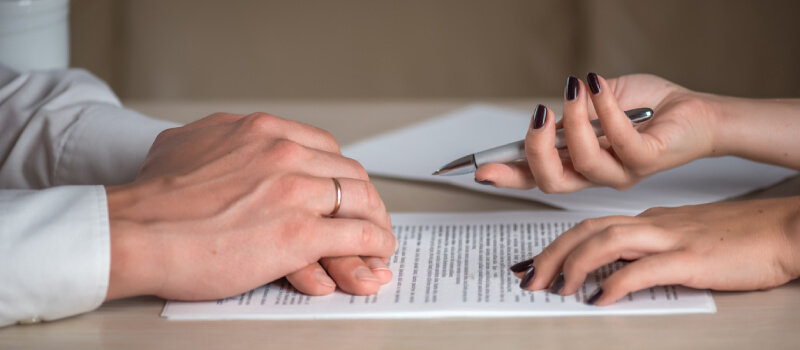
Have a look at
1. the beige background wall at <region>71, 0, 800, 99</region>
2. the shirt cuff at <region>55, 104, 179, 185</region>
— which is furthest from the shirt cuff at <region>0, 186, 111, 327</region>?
the beige background wall at <region>71, 0, 800, 99</region>

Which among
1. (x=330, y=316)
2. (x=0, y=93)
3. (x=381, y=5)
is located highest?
(x=381, y=5)

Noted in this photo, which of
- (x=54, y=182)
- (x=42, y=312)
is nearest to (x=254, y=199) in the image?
(x=42, y=312)

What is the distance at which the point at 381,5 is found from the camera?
2789mm

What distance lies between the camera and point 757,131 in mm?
914

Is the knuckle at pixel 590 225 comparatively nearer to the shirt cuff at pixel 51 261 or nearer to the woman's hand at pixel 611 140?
the woman's hand at pixel 611 140

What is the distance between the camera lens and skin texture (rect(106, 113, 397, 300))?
2.14ft

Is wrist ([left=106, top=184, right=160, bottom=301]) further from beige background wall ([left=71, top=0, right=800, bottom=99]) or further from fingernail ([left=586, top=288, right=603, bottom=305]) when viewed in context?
beige background wall ([left=71, top=0, right=800, bottom=99])

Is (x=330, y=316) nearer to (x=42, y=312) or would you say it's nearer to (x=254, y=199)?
(x=254, y=199)

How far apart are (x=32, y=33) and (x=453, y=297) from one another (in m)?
0.90

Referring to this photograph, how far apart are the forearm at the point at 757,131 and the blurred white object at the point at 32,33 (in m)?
0.98

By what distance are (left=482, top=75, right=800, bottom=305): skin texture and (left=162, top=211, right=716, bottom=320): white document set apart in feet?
0.06

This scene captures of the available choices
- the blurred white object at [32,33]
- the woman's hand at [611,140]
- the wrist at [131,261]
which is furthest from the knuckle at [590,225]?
the blurred white object at [32,33]

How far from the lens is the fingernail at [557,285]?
2.21ft

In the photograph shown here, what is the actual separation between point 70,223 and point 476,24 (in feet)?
7.49
